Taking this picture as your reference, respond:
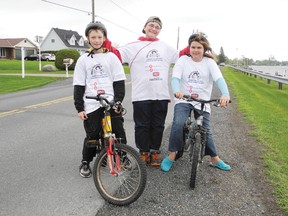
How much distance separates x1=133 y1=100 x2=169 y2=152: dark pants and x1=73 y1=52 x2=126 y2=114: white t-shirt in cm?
81

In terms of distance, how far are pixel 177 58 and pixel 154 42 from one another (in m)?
0.43

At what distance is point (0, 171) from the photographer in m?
4.48

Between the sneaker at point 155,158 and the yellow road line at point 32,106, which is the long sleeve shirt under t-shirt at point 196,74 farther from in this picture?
the yellow road line at point 32,106

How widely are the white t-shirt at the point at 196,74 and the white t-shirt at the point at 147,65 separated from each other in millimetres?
320

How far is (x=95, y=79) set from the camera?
390cm

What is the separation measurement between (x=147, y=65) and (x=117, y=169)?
165 centimetres

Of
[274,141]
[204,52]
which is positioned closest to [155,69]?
[204,52]

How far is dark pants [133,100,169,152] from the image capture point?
4.67 m

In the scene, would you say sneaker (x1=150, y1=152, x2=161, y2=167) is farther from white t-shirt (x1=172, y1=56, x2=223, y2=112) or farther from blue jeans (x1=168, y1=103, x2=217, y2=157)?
white t-shirt (x1=172, y1=56, x2=223, y2=112)

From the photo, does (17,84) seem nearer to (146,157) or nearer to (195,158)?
(146,157)

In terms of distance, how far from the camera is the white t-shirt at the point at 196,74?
433 centimetres

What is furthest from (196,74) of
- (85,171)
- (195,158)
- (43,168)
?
(43,168)

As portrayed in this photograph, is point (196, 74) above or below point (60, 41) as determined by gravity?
below

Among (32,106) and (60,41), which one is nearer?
(32,106)
